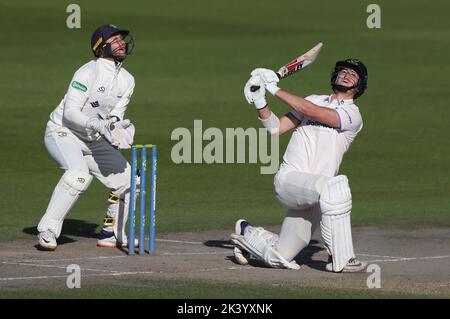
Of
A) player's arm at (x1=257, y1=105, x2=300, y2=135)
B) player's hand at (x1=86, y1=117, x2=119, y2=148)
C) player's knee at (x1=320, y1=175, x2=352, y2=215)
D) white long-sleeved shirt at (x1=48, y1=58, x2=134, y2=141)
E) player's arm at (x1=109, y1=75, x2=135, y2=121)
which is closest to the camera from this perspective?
player's knee at (x1=320, y1=175, x2=352, y2=215)

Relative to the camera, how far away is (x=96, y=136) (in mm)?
12914

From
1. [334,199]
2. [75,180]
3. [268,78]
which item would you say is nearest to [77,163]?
[75,180]

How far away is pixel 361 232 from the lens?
45.5ft

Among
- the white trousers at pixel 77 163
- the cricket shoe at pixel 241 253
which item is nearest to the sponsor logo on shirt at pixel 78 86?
the white trousers at pixel 77 163

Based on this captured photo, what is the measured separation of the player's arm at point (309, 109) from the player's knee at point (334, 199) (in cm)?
58

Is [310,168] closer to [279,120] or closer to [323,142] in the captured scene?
[323,142]

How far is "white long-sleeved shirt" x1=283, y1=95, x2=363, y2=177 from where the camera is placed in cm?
1161

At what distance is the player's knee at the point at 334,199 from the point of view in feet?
36.8

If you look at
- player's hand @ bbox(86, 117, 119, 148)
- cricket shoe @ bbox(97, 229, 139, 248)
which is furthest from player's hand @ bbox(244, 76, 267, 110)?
cricket shoe @ bbox(97, 229, 139, 248)

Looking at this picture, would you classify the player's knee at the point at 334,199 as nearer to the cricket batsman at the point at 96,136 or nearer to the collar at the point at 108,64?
the cricket batsman at the point at 96,136

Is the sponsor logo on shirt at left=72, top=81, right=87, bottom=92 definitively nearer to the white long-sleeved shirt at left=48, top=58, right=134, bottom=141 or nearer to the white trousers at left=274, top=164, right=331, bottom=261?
the white long-sleeved shirt at left=48, top=58, right=134, bottom=141

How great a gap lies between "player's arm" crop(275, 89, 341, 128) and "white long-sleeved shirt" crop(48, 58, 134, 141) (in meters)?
2.02

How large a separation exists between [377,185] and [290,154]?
6.00m
